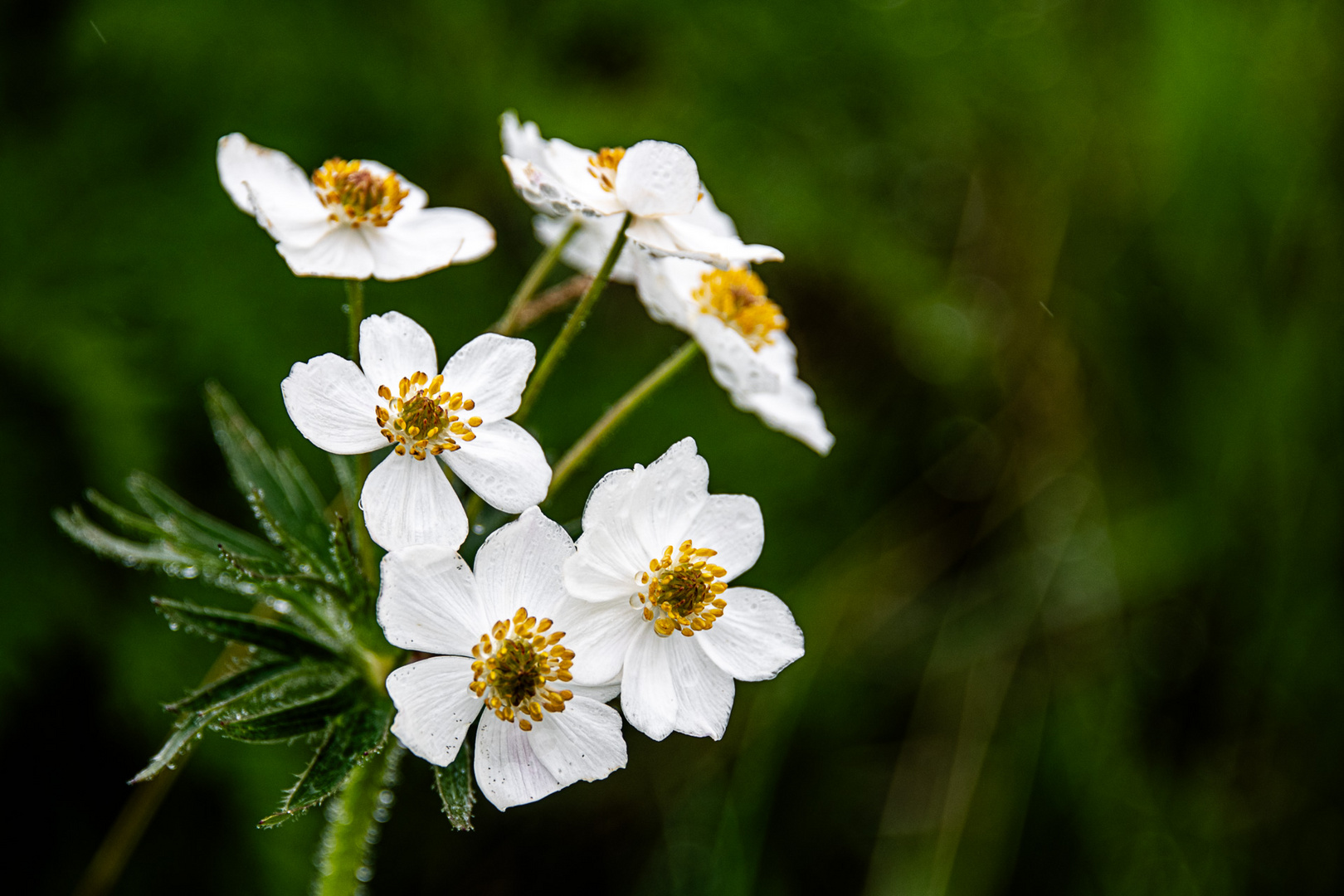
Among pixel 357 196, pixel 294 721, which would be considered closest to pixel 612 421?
pixel 357 196

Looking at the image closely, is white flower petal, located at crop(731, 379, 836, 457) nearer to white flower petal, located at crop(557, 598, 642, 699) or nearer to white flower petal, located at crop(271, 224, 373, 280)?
white flower petal, located at crop(557, 598, 642, 699)

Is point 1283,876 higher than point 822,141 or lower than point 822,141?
lower

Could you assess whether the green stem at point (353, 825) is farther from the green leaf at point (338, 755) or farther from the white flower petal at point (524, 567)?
the white flower petal at point (524, 567)

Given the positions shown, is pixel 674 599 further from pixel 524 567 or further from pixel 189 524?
pixel 189 524

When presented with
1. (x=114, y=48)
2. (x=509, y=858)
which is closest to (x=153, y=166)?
(x=114, y=48)

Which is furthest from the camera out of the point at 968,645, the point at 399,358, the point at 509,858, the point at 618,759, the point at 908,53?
the point at 908,53

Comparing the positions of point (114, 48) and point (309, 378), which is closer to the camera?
point (309, 378)

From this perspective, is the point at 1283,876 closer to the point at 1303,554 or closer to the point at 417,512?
the point at 1303,554
